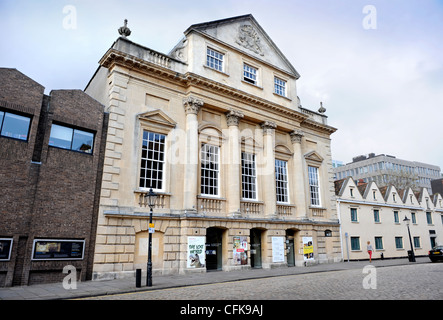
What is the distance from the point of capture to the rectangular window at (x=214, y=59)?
22413 millimetres

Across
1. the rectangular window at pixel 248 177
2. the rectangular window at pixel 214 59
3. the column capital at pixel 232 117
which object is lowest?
the rectangular window at pixel 248 177

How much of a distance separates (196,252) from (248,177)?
7259 mm

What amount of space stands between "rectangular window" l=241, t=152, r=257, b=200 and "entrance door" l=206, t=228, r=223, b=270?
11.8 ft

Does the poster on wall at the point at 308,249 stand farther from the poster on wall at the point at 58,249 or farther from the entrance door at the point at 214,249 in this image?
the poster on wall at the point at 58,249

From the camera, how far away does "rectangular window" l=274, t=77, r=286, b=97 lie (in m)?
26.9

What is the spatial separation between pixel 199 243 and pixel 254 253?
18.7ft

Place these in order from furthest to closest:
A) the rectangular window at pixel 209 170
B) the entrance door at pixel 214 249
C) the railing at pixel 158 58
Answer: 1. the rectangular window at pixel 209 170
2. the entrance door at pixel 214 249
3. the railing at pixel 158 58

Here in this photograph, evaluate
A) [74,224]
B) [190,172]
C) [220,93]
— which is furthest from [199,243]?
[220,93]

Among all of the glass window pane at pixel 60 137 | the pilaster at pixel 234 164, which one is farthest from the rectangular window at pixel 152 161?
the pilaster at pixel 234 164

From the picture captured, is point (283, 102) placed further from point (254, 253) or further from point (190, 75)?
point (254, 253)

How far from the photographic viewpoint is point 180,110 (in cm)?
2050

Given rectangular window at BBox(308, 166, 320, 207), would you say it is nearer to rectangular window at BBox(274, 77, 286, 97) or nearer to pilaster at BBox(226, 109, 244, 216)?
rectangular window at BBox(274, 77, 286, 97)

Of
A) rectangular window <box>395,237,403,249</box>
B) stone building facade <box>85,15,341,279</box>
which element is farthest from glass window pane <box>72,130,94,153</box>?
rectangular window <box>395,237,403,249</box>

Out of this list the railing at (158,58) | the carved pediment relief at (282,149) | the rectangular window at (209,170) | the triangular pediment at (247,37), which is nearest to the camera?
the railing at (158,58)
